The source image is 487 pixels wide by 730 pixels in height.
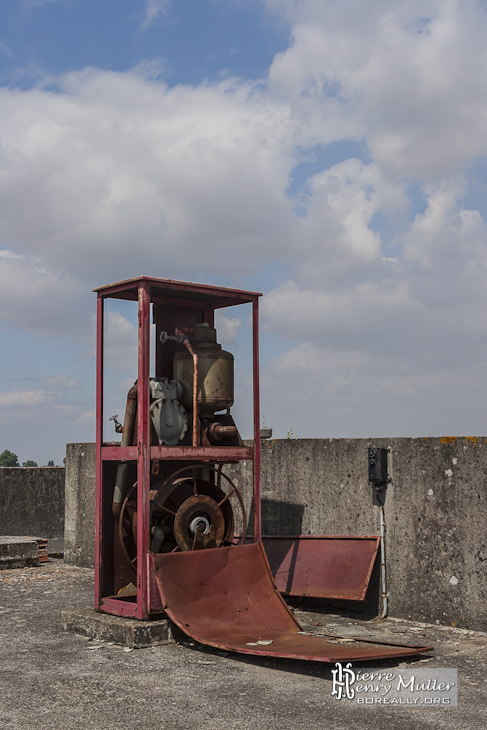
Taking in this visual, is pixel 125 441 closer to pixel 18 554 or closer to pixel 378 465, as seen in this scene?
pixel 378 465

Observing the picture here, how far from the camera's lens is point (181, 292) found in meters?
7.31

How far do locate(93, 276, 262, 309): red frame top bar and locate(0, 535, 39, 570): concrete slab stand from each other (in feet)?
16.3

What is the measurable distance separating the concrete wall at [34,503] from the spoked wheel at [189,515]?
675cm

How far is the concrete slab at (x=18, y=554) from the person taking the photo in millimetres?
10539

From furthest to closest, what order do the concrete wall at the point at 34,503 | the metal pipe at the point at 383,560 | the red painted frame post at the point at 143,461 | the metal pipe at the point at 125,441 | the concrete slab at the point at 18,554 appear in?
the concrete wall at the point at 34,503 < the concrete slab at the point at 18,554 < the metal pipe at the point at 383,560 < the metal pipe at the point at 125,441 < the red painted frame post at the point at 143,461

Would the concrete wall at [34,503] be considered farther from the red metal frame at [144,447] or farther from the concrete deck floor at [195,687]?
the concrete deck floor at [195,687]

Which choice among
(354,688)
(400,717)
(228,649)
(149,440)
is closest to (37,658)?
(228,649)

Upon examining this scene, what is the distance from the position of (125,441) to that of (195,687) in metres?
2.55

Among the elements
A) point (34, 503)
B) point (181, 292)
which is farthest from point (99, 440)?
point (34, 503)

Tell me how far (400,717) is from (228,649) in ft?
4.96

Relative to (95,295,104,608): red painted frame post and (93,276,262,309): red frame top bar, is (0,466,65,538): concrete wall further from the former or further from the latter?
(93,276,262,309): red frame top bar

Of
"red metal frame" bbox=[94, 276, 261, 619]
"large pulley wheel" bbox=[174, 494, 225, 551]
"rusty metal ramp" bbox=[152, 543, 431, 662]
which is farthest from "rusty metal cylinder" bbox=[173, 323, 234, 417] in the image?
"rusty metal ramp" bbox=[152, 543, 431, 662]

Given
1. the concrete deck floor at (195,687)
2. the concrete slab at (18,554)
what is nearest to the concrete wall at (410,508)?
the concrete deck floor at (195,687)

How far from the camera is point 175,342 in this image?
7578 millimetres
